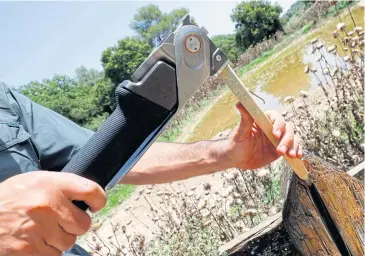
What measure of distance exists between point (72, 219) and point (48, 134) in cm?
76

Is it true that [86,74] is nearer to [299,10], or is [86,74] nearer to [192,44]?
[299,10]

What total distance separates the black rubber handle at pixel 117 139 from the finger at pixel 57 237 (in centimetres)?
15

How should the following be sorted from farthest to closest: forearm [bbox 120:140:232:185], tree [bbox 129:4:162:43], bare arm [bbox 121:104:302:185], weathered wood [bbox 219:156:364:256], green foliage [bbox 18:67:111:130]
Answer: tree [bbox 129:4:162:43] → green foliage [bbox 18:67:111:130] → weathered wood [bbox 219:156:364:256] → forearm [bbox 120:140:232:185] → bare arm [bbox 121:104:302:185]

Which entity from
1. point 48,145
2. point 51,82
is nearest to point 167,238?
point 48,145

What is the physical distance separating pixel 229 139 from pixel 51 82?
52.5 meters

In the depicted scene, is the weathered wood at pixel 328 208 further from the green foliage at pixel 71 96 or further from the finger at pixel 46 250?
the green foliage at pixel 71 96

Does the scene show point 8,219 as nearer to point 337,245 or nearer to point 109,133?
point 109,133

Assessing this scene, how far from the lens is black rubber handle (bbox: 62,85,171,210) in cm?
103

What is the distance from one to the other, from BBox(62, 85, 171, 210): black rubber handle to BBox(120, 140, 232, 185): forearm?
0.54 metres

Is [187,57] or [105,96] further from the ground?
[187,57]

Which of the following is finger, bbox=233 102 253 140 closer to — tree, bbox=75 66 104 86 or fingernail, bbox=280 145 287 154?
fingernail, bbox=280 145 287 154

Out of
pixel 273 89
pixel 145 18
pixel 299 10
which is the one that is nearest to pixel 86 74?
pixel 145 18

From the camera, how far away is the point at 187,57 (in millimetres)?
1085

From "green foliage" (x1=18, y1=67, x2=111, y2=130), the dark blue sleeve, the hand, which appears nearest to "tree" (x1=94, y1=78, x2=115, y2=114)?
"green foliage" (x1=18, y1=67, x2=111, y2=130)
